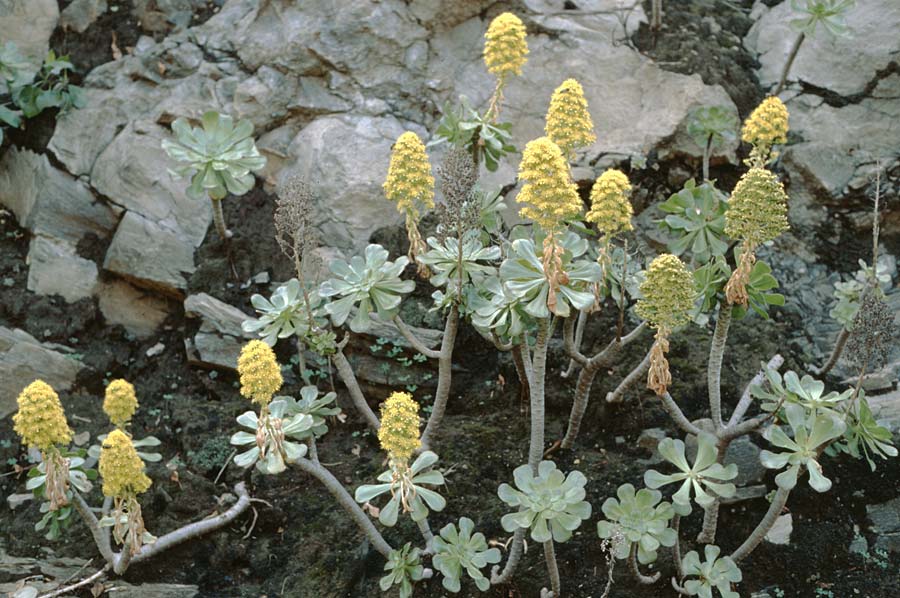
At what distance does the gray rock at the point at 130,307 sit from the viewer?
7.01m

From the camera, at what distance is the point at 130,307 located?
23.1 feet

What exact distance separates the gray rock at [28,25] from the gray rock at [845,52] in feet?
20.2

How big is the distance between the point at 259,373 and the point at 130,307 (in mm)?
3102

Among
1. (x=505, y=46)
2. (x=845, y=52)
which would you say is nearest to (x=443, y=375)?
(x=505, y=46)

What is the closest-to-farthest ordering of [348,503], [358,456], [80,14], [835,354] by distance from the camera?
[348,503] → [835,354] → [358,456] → [80,14]

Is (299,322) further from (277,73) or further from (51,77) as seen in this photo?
(51,77)

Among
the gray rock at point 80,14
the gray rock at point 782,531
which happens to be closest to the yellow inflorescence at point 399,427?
the gray rock at point 782,531

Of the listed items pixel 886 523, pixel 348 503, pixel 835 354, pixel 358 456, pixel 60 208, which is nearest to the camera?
pixel 348 503

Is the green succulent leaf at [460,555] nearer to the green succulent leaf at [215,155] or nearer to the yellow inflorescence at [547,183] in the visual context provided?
the yellow inflorescence at [547,183]

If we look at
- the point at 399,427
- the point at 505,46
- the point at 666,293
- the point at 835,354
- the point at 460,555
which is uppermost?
the point at 505,46

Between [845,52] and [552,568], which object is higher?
[845,52]

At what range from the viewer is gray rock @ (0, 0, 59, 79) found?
25.4 feet

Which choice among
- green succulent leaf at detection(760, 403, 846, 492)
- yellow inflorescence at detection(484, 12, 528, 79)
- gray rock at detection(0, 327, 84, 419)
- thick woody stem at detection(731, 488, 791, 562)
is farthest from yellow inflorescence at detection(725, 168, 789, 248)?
gray rock at detection(0, 327, 84, 419)

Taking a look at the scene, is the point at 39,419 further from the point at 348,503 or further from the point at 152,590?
the point at 348,503
